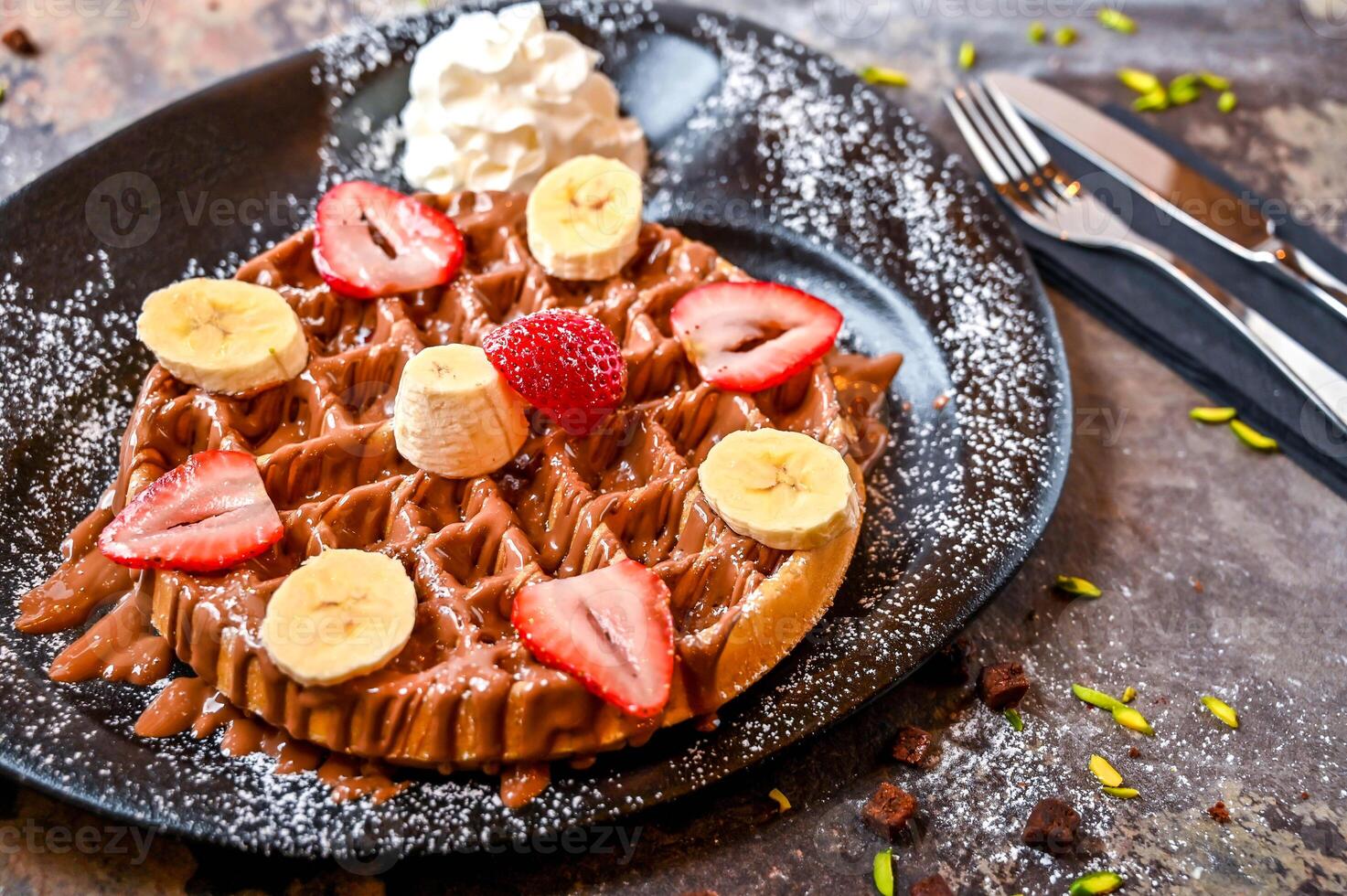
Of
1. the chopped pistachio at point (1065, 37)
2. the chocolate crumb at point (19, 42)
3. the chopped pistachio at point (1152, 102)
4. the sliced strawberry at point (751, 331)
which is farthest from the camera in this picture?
the chopped pistachio at point (1065, 37)

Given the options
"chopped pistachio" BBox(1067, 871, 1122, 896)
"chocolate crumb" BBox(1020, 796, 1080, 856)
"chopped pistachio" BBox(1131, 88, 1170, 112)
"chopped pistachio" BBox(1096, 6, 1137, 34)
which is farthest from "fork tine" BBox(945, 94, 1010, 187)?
"chopped pistachio" BBox(1067, 871, 1122, 896)

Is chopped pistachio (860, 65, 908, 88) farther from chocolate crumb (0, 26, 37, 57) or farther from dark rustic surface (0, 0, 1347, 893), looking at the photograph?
chocolate crumb (0, 26, 37, 57)

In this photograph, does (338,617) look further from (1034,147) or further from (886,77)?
(886,77)

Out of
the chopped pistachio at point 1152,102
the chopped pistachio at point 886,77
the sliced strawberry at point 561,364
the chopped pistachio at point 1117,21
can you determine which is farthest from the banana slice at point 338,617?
the chopped pistachio at point 1117,21

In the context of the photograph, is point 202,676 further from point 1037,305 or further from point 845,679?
point 1037,305

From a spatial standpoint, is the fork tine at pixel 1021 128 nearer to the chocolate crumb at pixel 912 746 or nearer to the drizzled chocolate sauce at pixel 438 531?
the drizzled chocolate sauce at pixel 438 531

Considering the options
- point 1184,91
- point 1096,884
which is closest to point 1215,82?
point 1184,91
